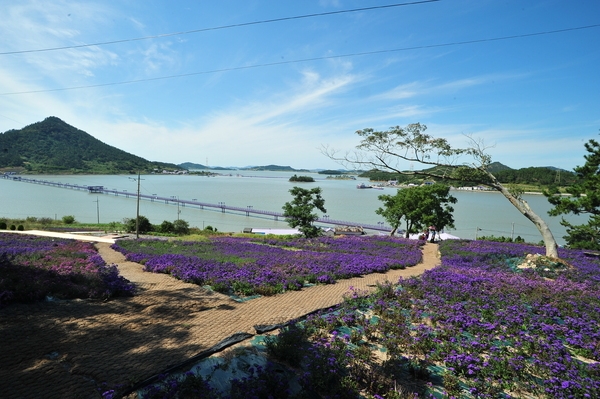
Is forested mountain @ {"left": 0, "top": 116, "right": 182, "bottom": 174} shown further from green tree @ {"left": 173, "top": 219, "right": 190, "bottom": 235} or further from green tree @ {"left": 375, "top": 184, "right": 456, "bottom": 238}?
green tree @ {"left": 375, "top": 184, "right": 456, "bottom": 238}

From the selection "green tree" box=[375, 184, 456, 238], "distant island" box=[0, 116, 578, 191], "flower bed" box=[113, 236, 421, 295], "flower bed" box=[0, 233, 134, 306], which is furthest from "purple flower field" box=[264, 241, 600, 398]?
"distant island" box=[0, 116, 578, 191]

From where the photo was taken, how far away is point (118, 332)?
250 inches

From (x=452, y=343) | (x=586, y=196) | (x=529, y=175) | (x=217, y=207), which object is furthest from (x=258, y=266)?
(x=529, y=175)

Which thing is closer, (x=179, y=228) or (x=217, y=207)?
(x=179, y=228)

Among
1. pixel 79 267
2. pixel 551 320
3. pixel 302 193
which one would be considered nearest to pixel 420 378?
pixel 551 320

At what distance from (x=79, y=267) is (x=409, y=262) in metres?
13.8

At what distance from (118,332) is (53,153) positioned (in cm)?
19023

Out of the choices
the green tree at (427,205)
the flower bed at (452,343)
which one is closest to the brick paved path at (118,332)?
the flower bed at (452,343)

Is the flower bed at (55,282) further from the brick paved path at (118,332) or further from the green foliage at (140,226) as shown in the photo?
the green foliage at (140,226)

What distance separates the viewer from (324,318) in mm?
7398

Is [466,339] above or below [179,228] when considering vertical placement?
above

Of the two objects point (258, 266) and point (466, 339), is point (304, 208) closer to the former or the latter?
point (258, 266)

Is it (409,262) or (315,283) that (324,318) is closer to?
(315,283)

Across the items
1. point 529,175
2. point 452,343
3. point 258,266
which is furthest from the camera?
point 529,175
